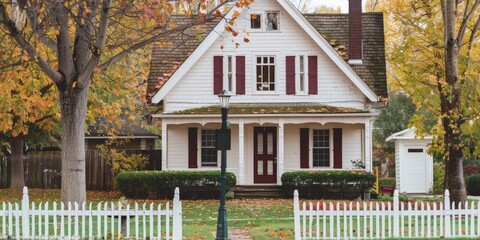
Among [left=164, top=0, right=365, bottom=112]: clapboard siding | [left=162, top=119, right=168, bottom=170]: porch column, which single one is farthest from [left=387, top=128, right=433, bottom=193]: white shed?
[left=162, top=119, right=168, bottom=170]: porch column

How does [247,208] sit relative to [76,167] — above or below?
below

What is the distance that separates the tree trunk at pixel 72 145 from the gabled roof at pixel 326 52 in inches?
488

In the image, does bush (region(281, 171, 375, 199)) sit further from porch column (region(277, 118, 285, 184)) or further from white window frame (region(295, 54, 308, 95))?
white window frame (region(295, 54, 308, 95))

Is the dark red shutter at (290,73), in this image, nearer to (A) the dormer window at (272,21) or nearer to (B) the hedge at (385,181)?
(A) the dormer window at (272,21)

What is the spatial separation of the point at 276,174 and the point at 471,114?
12.0m

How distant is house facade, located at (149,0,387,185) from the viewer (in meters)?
34.3

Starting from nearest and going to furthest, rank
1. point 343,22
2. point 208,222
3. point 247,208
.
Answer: point 208,222 < point 247,208 < point 343,22

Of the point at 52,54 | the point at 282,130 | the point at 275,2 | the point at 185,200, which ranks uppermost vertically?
the point at 275,2

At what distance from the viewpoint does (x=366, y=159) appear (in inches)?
1334

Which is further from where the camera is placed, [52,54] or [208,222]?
[52,54]

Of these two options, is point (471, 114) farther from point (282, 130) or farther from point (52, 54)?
point (52, 54)

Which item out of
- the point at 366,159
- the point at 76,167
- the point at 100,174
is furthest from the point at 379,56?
the point at 76,167

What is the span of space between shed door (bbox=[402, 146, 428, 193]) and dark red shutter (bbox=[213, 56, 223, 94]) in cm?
1087

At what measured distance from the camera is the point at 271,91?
35031mm
